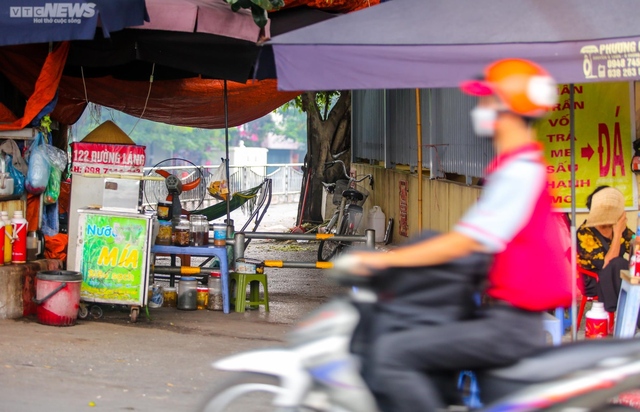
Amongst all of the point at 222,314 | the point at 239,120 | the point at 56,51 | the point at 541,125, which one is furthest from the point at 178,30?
the point at 239,120

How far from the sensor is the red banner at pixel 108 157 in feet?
28.1

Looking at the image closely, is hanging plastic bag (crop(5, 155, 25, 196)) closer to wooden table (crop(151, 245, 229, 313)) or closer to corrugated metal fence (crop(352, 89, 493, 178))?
wooden table (crop(151, 245, 229, 313))

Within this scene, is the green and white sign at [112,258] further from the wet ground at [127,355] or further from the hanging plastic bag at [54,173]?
the hanging plastic bag at [54,173]

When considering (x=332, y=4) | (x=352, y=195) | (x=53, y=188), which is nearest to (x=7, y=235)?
(x=53, y=188)

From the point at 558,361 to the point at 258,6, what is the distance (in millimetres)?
5521

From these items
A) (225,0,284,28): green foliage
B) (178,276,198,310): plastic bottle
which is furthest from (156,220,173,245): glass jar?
(225,0,284,28): green foliage

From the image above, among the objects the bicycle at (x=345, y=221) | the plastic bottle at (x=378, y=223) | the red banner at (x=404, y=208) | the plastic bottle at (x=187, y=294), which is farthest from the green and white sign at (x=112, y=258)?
the plastic bottle at (x=378, y=223)

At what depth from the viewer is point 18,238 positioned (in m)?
8.21

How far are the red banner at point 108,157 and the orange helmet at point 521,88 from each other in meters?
5.73

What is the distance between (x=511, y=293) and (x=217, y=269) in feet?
21.0

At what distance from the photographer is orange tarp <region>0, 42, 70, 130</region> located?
8367mm

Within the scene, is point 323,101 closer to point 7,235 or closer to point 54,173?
point 54,173

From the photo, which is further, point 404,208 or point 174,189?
point 404,208

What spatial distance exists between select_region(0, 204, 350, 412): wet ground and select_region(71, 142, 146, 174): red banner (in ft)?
4.66
